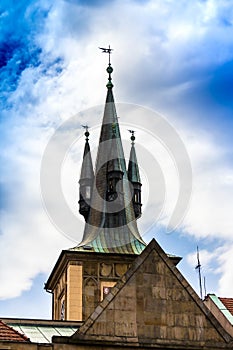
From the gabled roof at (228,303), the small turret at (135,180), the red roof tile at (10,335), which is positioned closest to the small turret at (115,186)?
the small turret at (135,180)

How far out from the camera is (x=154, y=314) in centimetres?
4844

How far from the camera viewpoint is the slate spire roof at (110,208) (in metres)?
77.3

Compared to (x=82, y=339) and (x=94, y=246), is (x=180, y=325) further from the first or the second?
(x=94, y=246)

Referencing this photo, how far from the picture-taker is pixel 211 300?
58094 mm

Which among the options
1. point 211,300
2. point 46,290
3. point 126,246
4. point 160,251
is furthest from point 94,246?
point 160,251

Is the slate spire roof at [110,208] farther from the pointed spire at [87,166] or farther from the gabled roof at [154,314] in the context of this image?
the gabled roof at [154,314]

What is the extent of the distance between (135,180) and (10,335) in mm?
39532

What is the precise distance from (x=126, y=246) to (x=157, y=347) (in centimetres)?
2975

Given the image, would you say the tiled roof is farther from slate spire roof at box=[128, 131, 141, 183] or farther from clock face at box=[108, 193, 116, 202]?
slate spire roof at box=[128, 131, 141, 183]

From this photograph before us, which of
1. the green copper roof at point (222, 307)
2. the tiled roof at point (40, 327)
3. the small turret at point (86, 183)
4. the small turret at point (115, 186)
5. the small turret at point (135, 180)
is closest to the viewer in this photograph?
the tiled roof at point (40, 327)

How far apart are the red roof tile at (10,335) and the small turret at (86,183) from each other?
115ft

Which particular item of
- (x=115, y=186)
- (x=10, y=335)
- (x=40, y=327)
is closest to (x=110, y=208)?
(x=115, y=186)

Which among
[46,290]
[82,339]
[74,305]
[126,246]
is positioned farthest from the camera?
[46,290]

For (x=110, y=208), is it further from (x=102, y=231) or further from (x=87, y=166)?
(x=87, y=166)
